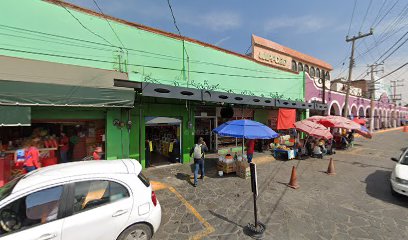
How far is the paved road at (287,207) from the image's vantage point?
489 cm

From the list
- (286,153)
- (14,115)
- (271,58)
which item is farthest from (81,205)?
(271,58)

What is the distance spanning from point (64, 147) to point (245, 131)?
293 inches

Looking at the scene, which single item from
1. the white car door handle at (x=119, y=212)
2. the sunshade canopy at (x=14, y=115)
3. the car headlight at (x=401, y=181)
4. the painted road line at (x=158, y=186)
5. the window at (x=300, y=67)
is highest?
the window at (x=300, y=67)

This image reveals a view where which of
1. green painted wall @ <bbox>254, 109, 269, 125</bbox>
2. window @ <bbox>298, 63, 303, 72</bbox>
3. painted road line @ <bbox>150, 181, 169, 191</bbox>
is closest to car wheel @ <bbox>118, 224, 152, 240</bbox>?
painted road line @ <bbox>150, 181, 169, 191</bbox>

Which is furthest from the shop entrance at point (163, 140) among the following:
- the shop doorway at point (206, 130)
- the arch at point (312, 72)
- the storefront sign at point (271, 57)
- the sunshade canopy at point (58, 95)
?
the arch at point (312, 72)

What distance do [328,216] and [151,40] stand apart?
32.9ft

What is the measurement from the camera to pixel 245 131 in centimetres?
843

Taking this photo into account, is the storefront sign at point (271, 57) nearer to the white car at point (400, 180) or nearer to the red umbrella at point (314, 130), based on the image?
the red umbrella at point (314, 130)

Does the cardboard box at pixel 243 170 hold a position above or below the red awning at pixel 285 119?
below

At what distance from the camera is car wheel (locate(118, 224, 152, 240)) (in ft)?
12.4

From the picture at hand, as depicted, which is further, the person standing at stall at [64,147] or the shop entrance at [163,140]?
the shop entrance at [163,140]

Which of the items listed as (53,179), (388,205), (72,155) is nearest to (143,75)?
(72,155)

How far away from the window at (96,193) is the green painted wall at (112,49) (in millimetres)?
6266

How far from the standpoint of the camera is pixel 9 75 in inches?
236
